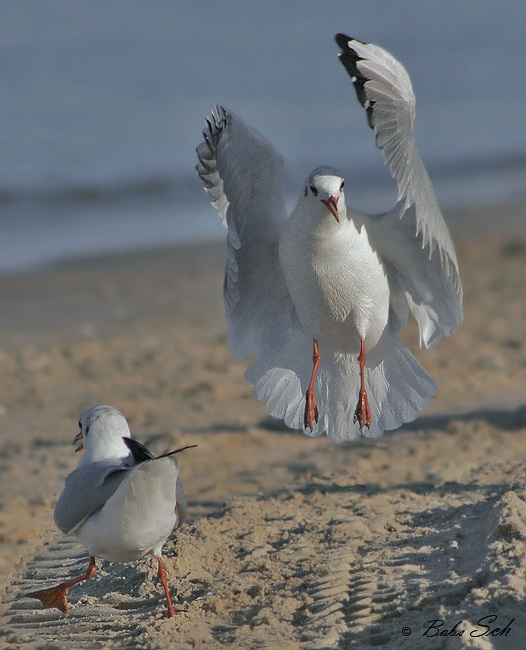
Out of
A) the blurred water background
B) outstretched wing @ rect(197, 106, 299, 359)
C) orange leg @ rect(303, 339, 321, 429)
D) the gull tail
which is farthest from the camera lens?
the blurred water background

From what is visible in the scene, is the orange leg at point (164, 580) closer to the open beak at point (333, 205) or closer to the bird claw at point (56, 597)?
the bird claw at point (56, 597)

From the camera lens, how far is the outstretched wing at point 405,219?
168 inches

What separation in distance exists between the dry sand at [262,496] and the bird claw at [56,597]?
0.20ft

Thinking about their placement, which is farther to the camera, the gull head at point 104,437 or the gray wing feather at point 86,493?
the gull head at point 104,437

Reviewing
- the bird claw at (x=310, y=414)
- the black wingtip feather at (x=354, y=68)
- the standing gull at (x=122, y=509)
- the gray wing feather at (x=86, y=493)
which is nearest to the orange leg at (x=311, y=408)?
the bird claw at (x=310, y=414)

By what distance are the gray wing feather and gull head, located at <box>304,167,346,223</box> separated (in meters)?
1.54

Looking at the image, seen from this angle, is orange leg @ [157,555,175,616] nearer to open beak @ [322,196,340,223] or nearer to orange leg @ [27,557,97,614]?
orange leg @ [27,557,97,614]

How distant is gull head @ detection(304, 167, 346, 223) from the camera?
15.4 ft

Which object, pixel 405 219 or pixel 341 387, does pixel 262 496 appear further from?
pixel 405 219

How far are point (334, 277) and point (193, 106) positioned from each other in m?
14.6

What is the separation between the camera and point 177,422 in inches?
260

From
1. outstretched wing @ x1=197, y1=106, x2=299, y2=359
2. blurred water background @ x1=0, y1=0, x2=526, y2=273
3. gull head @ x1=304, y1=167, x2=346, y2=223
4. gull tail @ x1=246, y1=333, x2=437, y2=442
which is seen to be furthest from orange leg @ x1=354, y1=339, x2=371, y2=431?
blurred water background @ x1=0, y1=0, x2=526, y2=273

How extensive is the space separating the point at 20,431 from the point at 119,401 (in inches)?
30.8

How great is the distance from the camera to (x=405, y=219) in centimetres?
495
